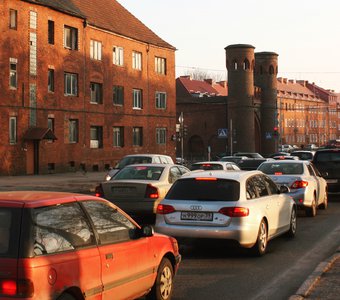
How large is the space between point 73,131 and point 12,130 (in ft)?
21.8

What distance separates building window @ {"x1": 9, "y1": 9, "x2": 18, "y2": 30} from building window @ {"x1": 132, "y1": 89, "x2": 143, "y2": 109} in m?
15.6

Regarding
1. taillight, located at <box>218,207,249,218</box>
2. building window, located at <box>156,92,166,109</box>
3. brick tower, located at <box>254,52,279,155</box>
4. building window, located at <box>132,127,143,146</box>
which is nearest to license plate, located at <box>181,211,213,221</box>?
taillight, located at <box>218,207,249,218</box>

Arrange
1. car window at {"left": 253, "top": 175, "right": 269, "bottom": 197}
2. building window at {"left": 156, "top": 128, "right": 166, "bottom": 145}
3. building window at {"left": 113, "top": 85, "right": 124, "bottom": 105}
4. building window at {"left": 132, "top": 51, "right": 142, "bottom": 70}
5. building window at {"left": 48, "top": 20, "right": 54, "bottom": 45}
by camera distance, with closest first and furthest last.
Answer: car window at {"left": 253, "top": 175, "right": 269, "bottom": 197} < building window at {"left": 48, "top": 20, "right": 54, "bottom": 45} < building window at {"left": 113, "top": 85, "right": 124, "bottom": 105} < building window at {"left": 132, "top": 51, "right": 142, "bottom": 70} < building window at {"left": 156, "top": 128, "right": 166, "bottom": 145}

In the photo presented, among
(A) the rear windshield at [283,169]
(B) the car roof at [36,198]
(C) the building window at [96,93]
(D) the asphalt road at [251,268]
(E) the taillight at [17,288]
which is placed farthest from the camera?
(C) the building window at [96,93]

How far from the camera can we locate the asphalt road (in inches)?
294

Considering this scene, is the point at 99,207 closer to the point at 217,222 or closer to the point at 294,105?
the point at 217,222

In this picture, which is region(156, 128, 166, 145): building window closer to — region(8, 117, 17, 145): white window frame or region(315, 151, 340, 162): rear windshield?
region(8, 117, 17, 145): white window frame

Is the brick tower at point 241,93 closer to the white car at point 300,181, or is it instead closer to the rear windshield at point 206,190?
the white car at point 300,181

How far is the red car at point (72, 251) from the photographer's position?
15.1 ft

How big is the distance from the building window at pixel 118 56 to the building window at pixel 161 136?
312 inches

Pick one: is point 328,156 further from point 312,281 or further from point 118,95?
point 118,95

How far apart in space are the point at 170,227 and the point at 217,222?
83cm

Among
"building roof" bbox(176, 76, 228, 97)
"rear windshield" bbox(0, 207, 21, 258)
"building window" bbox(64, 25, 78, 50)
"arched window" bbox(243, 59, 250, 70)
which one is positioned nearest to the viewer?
"rear windshield" bbox(0, 207, 21, 258)

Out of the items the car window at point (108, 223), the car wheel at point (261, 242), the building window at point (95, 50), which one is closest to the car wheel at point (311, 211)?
the car wheel at point (261, 242)
